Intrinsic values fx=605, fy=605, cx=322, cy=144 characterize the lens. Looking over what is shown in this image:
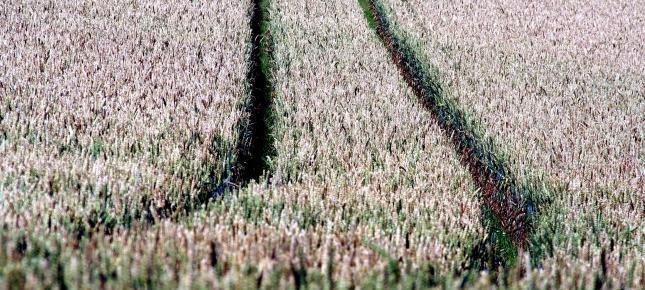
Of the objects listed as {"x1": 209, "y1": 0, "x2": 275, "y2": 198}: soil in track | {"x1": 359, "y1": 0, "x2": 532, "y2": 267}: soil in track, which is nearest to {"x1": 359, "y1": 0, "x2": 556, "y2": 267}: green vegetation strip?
{"x1": 359, "y1": 0, "x2": 532, "y2": 267}: soil in track

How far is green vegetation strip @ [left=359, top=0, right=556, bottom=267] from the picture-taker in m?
3.88

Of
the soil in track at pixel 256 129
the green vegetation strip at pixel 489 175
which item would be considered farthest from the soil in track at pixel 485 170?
the soil in track at pixel 256 129

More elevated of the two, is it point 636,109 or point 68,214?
point 636,109

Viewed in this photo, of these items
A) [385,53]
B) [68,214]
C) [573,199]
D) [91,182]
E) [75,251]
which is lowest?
[75,251]

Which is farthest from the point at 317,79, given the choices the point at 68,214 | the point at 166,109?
the point at 68,214

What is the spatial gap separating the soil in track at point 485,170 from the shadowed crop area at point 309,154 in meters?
0.02

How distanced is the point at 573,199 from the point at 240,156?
2274 millimetres

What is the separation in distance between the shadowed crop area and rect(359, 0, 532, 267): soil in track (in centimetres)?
2

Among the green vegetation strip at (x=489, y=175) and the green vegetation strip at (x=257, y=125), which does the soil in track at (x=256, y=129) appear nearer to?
the green vegetation strip at (x=257, y=125)

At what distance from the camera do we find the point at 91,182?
2941 mm

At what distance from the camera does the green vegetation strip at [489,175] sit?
3.88 meters

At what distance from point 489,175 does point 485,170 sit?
0.10m

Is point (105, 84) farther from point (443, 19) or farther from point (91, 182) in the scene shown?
point (443, 19)

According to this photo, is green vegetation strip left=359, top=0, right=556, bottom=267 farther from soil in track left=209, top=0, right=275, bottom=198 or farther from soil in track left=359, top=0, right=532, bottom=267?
soil in track left=209, top=0, right=275, bottom=198
